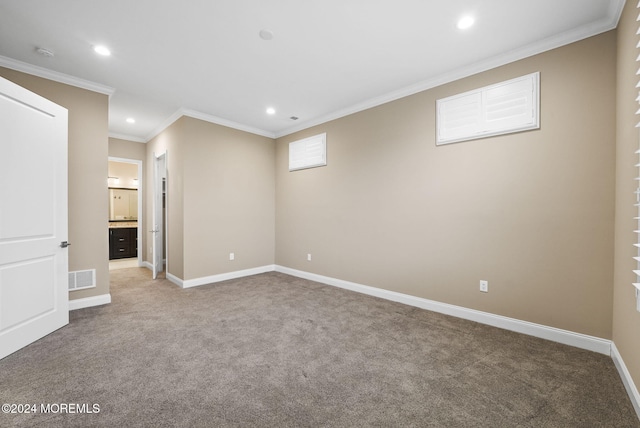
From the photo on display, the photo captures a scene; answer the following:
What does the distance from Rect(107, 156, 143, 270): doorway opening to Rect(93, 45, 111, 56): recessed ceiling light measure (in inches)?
180

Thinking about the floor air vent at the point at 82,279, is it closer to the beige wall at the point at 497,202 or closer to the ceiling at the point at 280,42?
the ceiling at the point at 280,42

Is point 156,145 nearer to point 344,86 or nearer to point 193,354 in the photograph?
point 344,86

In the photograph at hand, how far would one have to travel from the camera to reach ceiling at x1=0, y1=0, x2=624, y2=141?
2.25 m

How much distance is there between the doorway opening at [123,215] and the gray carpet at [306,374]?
4469 mm

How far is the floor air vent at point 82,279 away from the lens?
3391 millimetres

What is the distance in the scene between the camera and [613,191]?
7.63 feet

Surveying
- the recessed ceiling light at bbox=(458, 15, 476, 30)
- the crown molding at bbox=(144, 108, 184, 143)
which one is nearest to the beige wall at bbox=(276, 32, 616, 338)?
the recessed ceiling light at bbox=(458, 15, 476, 30)

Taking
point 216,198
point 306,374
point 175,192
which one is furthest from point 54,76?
point 306,374

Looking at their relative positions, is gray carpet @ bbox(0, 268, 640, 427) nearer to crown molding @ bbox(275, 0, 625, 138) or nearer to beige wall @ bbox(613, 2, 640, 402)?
beige wall @ bbox(613, 2, 640, 402)

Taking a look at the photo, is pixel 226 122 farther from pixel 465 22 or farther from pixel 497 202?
pixel 497 202

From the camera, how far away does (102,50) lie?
9.27 ft

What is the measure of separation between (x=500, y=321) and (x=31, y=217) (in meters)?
4.87

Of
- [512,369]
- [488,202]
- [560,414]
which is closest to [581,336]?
[512,369]

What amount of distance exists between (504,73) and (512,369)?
2.90 metres
